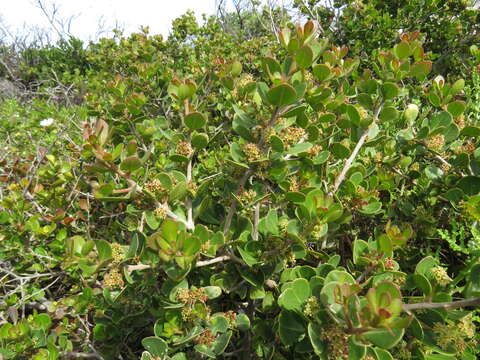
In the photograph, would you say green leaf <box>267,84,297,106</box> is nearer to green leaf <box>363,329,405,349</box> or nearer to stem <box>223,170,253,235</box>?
stem <box>223,170,253,235</box>

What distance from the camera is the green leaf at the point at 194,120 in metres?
1.18

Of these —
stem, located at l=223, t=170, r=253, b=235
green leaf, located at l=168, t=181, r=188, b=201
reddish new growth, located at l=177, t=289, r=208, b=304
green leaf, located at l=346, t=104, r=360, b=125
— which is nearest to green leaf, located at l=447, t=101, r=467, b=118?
green leaf, located at l=346, t=104, r=360, b=125

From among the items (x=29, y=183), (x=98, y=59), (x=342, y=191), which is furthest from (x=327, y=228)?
(x=98, y=59)

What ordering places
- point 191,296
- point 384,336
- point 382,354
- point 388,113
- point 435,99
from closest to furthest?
point 384,336
point 382,354
point 191,296
point 388,113
point 435,99

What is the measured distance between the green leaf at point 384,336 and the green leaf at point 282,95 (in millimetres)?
700

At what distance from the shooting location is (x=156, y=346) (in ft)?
3.67

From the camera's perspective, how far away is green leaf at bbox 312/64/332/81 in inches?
48.8

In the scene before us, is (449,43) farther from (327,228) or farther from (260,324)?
(260,324)

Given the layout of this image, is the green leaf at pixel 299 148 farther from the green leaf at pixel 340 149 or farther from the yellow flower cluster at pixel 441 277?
the yellow flower cluster at pixel 441 277

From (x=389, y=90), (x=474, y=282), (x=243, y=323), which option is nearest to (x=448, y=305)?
(x=474, y=282)

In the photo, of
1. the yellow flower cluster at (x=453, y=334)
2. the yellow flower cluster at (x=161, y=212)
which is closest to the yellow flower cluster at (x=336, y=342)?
the yellow flower cluster at (x=453, y=334)

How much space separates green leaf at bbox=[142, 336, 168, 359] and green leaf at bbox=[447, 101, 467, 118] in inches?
57.4

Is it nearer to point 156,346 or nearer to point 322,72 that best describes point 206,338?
point 156,346

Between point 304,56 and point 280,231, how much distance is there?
25.4 inches
